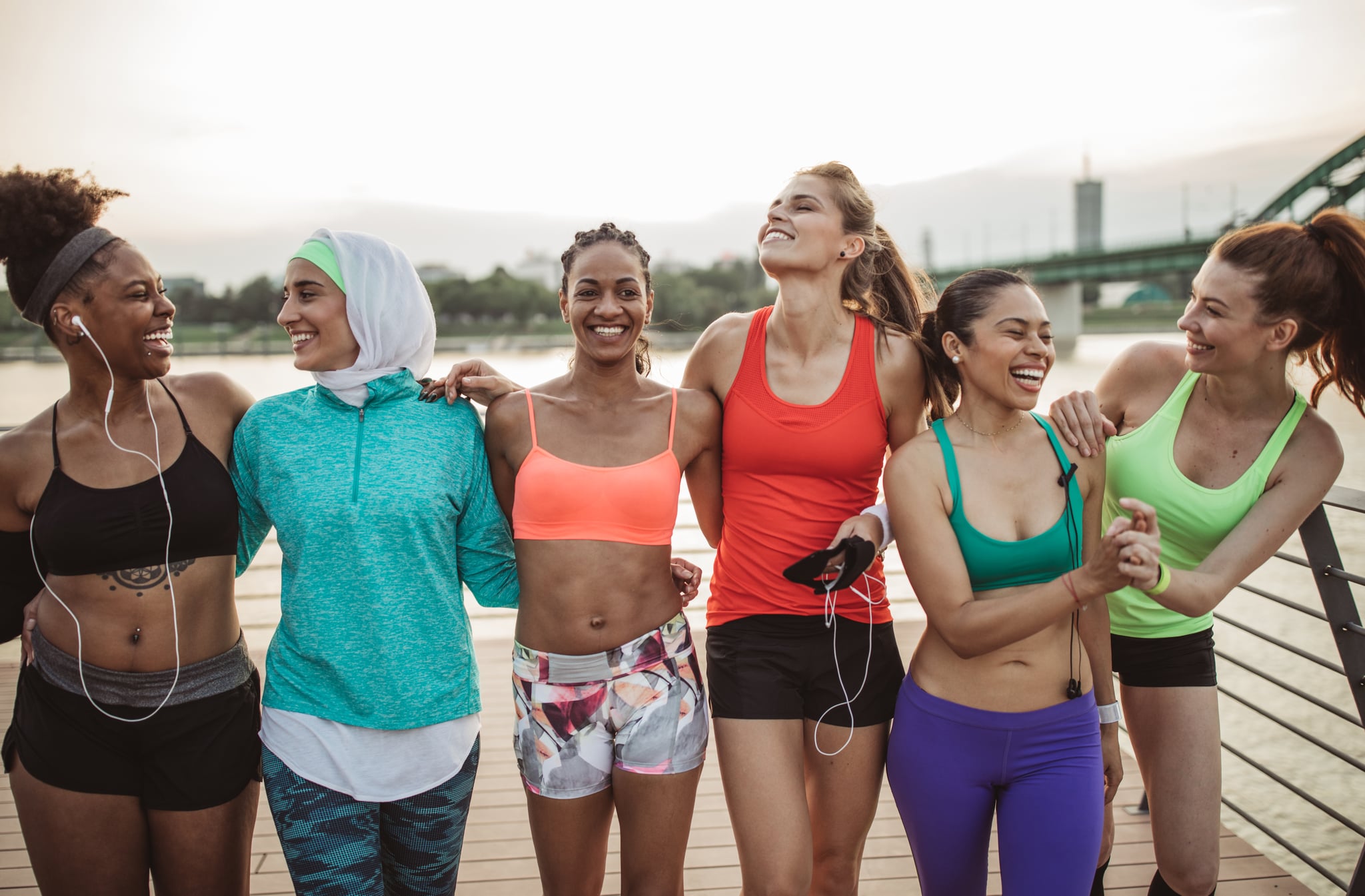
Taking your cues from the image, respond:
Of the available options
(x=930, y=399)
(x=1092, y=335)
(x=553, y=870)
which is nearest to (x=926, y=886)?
(x=553, y=870)

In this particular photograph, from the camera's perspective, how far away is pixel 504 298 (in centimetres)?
5612

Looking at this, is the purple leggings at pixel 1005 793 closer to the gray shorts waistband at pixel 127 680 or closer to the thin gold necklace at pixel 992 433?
the thin gold necklace at pixel 992 433

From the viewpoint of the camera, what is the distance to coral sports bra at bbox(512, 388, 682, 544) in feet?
6.58

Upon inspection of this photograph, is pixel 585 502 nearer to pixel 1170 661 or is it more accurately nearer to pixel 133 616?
pixel 133 616

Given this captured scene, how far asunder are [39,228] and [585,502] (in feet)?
4.41

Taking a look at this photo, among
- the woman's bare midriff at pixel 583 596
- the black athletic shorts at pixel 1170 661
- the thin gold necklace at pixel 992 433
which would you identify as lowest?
the black athletic shorts at pixel 1170 661

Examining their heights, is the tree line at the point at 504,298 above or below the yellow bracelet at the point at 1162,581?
above

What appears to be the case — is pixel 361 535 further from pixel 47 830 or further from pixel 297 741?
pixel 47 830

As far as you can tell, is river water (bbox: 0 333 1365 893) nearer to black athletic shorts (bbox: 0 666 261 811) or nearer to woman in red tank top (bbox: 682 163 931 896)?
woman in red tank top (bbox: 682 163 931 896)

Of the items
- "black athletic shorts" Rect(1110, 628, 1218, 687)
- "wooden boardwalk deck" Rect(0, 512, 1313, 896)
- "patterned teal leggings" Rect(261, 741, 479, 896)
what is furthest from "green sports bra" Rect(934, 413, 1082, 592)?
"wooden boardwalk deck" Rect(0, 512, 1313, 896)

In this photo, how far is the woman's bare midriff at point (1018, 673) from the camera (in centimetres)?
191

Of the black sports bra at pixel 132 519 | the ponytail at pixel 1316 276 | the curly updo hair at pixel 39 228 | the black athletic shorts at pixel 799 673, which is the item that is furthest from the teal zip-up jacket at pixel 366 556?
the ponytail at pixel 1316 276

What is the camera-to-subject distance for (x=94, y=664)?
1.92 meters

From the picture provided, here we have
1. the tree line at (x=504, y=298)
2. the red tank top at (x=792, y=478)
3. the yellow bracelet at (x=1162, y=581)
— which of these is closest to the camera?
the yellow bracelet at (x=1162, y=581)
